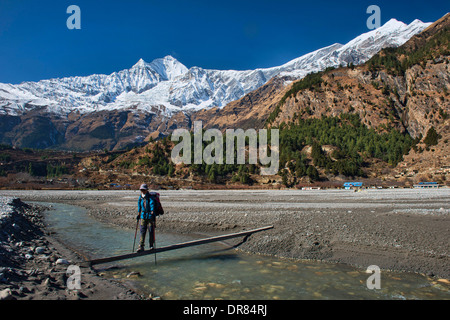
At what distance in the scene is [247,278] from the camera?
9.64m

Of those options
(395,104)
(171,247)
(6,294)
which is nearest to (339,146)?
(395,104)

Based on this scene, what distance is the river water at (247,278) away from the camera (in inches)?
322

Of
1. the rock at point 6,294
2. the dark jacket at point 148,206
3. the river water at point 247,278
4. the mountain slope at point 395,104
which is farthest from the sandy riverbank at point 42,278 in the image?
the mountain slope at point 395,104

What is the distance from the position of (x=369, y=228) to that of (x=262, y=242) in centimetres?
602

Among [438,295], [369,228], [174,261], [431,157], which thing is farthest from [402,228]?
[431,157]

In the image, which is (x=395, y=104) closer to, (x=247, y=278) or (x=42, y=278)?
(x=247, y=278)

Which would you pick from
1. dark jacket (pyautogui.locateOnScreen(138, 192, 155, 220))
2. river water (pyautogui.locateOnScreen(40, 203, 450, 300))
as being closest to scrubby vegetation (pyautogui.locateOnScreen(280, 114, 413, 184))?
river water (pyautogui.locateOnScreen(40, 203, 450, 300))

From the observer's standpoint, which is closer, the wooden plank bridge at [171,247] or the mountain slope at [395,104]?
the wooden plank bridge at [171,247]

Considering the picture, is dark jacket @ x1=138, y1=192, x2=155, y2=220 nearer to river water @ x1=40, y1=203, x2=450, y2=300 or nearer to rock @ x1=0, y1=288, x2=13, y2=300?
river water @ x1=40, y1=203, x2=450, y2=300

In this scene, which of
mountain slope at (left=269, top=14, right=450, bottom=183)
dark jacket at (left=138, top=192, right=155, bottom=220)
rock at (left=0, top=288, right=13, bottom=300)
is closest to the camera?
rock at (left=0, top=288, right=13, bottom=300)

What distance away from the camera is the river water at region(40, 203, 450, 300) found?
8.18m

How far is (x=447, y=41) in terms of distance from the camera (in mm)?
131500

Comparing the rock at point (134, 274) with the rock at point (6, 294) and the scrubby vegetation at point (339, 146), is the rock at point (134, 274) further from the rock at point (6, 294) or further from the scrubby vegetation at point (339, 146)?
the scrubby vegetation at point (339, 146)

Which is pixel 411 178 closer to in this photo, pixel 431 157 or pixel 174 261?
pixel 431 157
